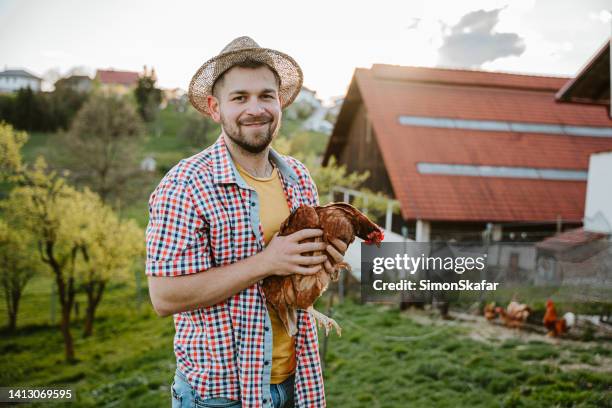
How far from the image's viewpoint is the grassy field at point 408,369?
190 inches

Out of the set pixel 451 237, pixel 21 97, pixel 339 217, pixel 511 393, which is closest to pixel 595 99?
pixel 451 237

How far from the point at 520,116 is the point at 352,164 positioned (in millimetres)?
6188

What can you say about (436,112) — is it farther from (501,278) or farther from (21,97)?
(21,97)

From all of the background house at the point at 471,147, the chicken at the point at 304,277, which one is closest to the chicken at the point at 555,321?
the background house at the point at 471,147

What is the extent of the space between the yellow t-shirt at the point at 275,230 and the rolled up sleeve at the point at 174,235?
0.33 metres

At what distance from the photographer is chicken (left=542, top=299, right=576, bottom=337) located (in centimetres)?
591

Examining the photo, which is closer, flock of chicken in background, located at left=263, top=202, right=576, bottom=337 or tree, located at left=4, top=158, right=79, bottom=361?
flock of chicken in background, located at left=263, top=202, right=576, bottom=337

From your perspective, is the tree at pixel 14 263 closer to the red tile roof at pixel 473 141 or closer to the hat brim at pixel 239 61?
the red tile roof at pixel 473 141

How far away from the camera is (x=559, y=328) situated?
5934mm

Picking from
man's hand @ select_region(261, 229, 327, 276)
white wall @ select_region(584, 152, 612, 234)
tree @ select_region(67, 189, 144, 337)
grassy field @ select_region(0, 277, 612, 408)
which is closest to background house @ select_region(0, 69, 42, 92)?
tree @ select_region(67, 189, 144, 337)

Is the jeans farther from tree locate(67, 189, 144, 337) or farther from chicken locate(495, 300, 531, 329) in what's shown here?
tree locate(67, 189, 144, 337)

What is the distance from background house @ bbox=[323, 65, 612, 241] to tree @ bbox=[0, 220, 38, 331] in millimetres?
10804

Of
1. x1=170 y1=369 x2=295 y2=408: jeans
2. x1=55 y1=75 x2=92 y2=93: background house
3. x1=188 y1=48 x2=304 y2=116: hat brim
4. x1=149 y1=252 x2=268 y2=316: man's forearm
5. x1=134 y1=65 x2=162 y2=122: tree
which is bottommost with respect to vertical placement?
x1=170 y1=369 x2=295 y2=408: jeans

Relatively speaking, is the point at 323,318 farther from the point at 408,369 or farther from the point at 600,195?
the point at 600,195
